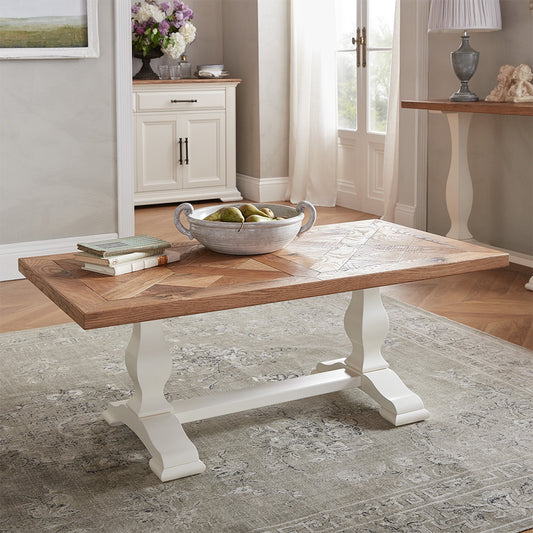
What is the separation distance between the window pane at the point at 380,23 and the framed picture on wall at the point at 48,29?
2254mm

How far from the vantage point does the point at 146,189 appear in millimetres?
6426

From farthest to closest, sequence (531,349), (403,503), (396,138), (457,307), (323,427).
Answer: (396,138)
(457,307)
(531,349)
(323,427)
(403,503)

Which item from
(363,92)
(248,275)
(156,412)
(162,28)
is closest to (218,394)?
(156,412)

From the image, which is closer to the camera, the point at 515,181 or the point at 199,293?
the point at 199,293

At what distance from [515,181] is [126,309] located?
322 cm

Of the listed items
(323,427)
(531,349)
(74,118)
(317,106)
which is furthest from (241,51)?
(323,427)

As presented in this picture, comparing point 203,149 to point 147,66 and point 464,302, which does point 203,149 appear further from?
point 464,302

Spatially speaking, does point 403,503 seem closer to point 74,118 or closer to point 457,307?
point 457,307

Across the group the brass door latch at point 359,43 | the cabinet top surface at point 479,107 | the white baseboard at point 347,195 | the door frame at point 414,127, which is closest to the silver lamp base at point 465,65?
the cabinet top surface at point 479,107

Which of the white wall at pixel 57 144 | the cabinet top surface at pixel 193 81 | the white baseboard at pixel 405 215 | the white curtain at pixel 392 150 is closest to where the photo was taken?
the white wall at pixel 57 144

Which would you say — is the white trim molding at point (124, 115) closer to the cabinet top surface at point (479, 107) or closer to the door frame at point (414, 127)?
the cabinet top surface at point (479, 107)

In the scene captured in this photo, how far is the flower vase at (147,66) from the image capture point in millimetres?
6449

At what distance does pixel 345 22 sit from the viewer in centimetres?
616

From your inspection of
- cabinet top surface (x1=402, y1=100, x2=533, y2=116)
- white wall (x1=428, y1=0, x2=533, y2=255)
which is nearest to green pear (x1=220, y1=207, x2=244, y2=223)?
cabinet top surface (x1=402, y1=100, x2=533, y2=116)
